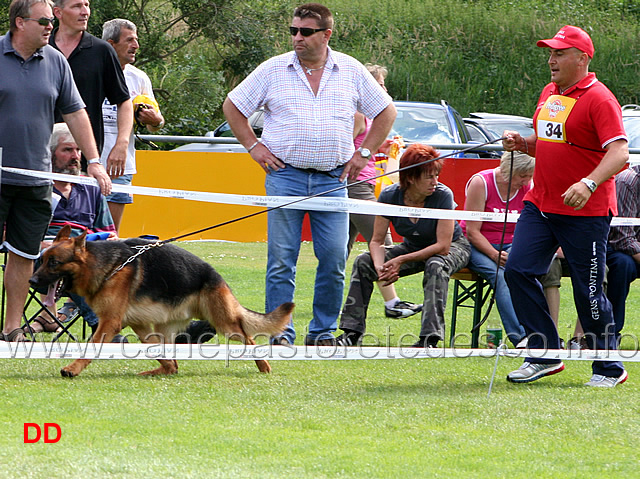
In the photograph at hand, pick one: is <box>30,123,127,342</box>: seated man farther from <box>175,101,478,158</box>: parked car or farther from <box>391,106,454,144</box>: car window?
<box>391,106,454,144</box>: car window

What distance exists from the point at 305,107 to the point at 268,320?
1.33m

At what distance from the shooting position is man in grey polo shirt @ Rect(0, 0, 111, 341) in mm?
5199

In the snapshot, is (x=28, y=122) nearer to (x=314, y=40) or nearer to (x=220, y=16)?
(x=314, y=40)

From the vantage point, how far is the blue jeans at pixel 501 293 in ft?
21.4

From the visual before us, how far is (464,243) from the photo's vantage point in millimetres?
6605

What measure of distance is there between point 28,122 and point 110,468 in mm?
2508

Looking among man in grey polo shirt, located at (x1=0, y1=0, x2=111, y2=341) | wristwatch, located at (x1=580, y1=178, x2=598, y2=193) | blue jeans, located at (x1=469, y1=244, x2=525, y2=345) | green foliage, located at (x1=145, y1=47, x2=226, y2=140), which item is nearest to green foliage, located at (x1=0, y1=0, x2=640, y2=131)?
green foliage, located at (x1=145, y1=47, x2=226, y2=140)

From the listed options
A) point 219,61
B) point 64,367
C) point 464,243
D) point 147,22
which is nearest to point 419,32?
point 219,61

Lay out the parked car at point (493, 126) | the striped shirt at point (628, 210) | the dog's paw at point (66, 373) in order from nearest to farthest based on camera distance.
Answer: the dog's paw at point (66, 373)
the striped shirt at point (628, 210)
the parked car at point (493, 126)

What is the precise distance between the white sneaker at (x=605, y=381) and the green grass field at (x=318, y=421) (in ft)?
0.28

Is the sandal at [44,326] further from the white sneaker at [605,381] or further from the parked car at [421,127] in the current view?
the parked car at [421,127]

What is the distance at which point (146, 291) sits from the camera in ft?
17.4

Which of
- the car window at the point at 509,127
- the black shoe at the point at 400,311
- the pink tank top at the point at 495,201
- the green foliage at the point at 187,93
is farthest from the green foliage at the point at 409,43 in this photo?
the pink tank top at the point at 495,201

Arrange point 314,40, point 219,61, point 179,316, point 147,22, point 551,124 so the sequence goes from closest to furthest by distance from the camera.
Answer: point 551,124 → point 179,316 → point 314,40 → point 147,22 → point 219,61
